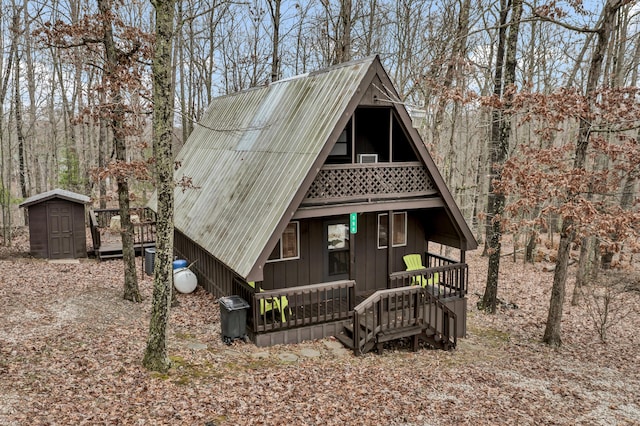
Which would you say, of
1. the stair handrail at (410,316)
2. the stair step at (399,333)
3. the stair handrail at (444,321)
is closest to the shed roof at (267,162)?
the stair handrail at (444,321)

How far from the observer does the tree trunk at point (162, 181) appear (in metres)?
8.39

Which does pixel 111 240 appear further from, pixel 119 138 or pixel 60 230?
pixel 119 138

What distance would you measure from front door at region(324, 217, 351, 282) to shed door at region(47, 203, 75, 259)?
11.6 meters

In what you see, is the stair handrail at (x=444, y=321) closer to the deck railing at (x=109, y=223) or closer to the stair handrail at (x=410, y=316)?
the stair handrail at (x=410, y=316)

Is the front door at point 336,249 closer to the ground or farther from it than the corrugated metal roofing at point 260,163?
closer to the ground

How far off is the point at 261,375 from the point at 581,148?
954cm

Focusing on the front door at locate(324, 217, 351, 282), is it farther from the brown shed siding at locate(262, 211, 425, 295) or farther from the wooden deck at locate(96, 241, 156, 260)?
the wooden deck at locate(96, 241, 156, 260)

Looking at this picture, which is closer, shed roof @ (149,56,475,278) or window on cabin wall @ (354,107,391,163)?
shed roof @ (149,56,475,278)

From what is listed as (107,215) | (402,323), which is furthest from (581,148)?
(107,215)

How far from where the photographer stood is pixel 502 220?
1307 cm

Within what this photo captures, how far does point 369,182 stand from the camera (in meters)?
12.0

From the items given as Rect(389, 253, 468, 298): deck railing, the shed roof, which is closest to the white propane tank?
the shed roof

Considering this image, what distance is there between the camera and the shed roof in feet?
35.9

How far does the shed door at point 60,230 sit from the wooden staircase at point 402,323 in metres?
12.8
